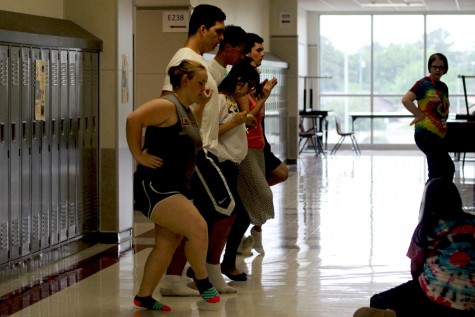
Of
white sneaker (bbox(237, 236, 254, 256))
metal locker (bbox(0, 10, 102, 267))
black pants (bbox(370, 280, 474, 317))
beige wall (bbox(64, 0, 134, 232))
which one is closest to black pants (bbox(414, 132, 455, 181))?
white sneaker (bbox(237, 236, 254, 256))

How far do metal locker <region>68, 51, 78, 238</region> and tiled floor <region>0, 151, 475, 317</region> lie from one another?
0.32 metres

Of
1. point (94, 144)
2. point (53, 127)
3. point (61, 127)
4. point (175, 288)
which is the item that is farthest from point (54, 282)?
point (94, 144)

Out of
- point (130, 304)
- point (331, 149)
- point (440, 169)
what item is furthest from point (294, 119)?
point (130, 304)

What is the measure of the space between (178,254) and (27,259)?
1653 millimetres

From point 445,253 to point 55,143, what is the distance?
14.2 ft

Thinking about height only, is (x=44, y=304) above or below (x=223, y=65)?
below

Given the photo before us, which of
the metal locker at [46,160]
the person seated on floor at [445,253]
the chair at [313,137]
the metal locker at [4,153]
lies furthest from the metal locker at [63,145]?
the chair at [313,137]

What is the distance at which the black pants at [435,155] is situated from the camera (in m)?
10.4

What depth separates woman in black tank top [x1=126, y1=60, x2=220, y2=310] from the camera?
233 inches

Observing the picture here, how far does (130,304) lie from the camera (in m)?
6.41

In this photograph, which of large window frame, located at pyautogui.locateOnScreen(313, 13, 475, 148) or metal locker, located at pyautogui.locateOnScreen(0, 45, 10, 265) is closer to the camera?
metal locker, located at pyautogui.locateOnScreen(0, 45, 10, 265)

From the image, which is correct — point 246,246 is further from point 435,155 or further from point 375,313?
point 375,313

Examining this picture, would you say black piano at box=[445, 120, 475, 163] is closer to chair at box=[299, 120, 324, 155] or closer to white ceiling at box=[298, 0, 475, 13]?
chair at box=[299, 120, 324, 155]

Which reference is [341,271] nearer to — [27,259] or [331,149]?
[27,259]
